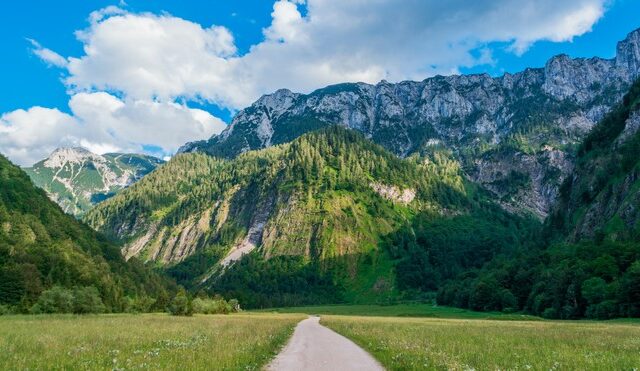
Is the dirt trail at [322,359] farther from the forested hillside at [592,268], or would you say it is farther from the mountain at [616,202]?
the mountain at [616,202]

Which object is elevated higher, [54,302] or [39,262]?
[39,262]

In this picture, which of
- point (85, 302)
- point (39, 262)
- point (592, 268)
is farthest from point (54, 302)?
point (592, 268)

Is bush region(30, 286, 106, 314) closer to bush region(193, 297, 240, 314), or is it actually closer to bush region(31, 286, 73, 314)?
bush region(31, 286, 73, 314)

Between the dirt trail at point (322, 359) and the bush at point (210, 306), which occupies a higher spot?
the dirt trail at point (322, 359)

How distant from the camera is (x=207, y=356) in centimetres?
2664

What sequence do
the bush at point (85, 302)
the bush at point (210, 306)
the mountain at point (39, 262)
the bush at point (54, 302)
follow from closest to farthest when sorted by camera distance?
the bush at point (54, 302) → the bush at point (85, 302) → the mountain at point (39, 262) → the bush at point (210, 306)

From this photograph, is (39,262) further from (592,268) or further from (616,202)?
(616,202)

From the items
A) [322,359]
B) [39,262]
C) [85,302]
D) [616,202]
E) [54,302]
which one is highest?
[616,202]

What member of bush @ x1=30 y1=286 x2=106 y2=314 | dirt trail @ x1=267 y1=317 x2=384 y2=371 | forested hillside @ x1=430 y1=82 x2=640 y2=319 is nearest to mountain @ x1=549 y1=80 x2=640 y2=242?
forested hillside @ x1=430 y1=82 x2=640 y2=319

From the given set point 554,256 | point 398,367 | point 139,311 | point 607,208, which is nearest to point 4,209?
point 139,311

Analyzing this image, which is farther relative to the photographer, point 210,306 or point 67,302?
point 210,306

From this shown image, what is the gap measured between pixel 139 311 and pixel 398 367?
478 feet

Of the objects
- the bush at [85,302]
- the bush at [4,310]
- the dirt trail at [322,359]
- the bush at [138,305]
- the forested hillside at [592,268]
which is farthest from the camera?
the bush at [138,305]

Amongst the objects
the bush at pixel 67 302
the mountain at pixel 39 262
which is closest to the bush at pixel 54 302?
the bush at pixel 67 302
